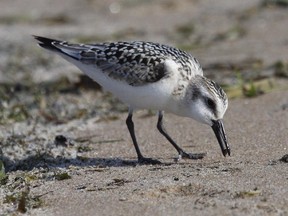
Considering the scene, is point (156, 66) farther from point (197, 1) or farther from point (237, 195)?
point (197, 1)

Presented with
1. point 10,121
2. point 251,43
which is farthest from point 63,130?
point 251,43

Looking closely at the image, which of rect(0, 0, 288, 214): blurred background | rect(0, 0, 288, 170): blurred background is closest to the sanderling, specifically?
rect(0, 0, 288, 214): blurred background

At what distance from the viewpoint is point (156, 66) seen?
6051mm

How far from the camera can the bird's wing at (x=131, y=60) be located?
19.9 ft

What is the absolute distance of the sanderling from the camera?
6020 millimetres

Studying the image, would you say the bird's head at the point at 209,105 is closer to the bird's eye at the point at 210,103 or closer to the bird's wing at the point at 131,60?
the bird's eye at the point at 210,103

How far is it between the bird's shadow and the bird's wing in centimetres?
62

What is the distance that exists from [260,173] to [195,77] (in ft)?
4.03

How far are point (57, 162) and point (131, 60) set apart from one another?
3.16 ft

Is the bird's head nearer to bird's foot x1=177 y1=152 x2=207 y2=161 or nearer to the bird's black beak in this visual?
the bird's black beak

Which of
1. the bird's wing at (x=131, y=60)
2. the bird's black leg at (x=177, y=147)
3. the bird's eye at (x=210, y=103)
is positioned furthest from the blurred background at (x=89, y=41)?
the bird's eye at (x=210, y=103)

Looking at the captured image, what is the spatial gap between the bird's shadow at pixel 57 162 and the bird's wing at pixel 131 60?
2.02 feet

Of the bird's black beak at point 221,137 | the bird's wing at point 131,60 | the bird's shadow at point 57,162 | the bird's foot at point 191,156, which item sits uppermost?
the bird's wing at point 131,60

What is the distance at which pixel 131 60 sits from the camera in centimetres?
617
